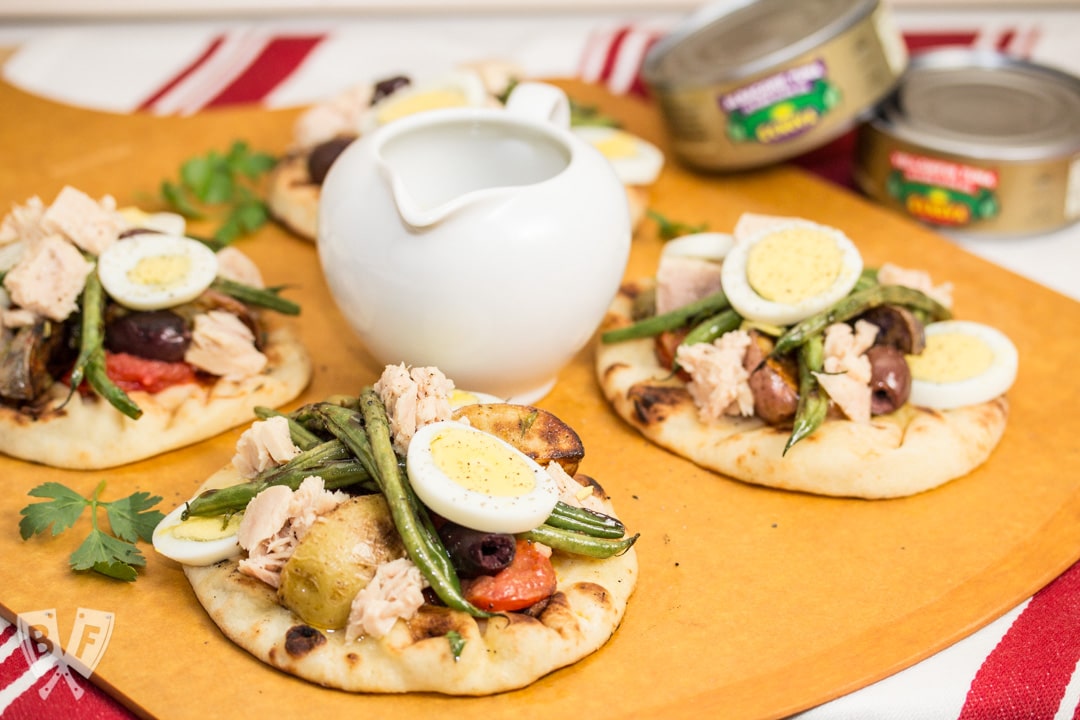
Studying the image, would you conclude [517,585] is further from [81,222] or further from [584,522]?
[81,222]

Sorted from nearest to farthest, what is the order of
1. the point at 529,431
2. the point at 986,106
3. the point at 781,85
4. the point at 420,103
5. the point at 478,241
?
1. the point at 529,431
2. the point at 478,241
3. the point at 781,85
4. the point at 420,103
5. the point at 986,106

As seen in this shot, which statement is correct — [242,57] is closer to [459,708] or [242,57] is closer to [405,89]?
[405,89]

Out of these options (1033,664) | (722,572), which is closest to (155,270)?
(722,572)

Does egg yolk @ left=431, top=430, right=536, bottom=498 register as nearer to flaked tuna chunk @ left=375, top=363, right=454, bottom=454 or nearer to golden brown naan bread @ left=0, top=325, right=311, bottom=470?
flaked tuna chunk @ left=375, top=363, right=454, bottom=454

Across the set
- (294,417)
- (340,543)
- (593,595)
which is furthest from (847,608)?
(294,417)

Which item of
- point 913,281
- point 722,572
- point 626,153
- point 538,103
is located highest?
point 538,103

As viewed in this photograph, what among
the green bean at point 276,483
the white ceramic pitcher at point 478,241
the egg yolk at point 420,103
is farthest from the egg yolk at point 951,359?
the egg yolk at point 420,103

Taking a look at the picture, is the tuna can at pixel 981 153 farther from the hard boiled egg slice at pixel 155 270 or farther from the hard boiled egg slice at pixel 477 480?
the hard boiled egg slice at pixel 155 270

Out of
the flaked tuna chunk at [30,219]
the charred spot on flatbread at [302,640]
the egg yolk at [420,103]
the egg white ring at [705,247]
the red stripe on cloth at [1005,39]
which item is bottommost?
the red stripe on cloth at [1005,39]
